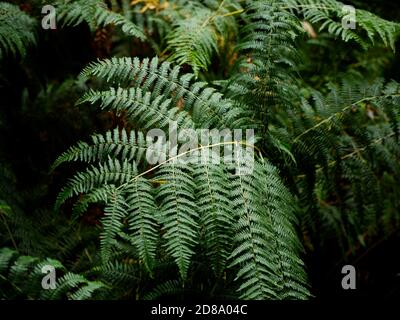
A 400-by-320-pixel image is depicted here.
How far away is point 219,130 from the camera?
1.92 metres

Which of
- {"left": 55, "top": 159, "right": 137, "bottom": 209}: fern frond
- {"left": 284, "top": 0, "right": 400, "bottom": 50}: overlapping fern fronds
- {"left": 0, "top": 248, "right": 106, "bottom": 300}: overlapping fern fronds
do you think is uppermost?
{"left": 284, "top": 0, "right": 400, "bottom": 50}: overlapping fern fronds

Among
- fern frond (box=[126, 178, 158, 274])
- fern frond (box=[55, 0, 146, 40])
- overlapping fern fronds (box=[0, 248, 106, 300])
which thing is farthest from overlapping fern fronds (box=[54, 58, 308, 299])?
fern frond (box=[55, 0, 146, 40])

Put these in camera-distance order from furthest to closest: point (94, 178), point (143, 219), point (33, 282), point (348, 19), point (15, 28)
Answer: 1. point (15, 28)
2. point (348, 19)
3. point (33, 282)
4. point (94, 178)
5. point (143, 219)

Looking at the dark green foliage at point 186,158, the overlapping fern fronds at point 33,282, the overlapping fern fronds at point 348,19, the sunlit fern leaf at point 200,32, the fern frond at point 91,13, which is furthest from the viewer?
the fern frond at point 91,13

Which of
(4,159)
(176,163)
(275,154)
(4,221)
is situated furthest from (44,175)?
(275,154)

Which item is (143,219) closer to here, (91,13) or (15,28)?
(91,13)

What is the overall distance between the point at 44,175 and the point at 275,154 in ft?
5.13

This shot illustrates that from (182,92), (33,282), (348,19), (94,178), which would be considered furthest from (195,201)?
(348,19)

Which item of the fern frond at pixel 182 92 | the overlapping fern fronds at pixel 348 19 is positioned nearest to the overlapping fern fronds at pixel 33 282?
the fern frond at pixel 182 92

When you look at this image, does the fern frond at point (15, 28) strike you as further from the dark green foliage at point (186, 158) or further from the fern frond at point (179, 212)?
the fern frond at point (179, 212)

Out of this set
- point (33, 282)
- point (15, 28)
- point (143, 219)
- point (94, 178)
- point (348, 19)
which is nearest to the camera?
point (143, 219)

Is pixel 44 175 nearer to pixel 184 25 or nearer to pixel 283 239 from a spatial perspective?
pixel 184 25

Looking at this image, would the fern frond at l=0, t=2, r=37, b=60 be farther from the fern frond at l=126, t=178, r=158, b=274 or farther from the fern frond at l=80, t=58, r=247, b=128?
the fern frond at l=126, t=178, r=158, b=274

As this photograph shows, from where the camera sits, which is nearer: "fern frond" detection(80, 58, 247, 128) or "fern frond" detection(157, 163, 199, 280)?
"fern frond" detection(157, 163, 199, 280)
